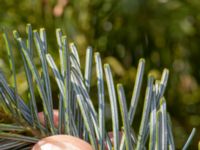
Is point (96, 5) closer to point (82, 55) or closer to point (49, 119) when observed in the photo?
point (82, 55)

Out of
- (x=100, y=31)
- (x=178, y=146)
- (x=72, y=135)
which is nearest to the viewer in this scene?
(x=72, y=135)

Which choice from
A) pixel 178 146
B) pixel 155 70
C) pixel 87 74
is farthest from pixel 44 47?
pixel 155 70

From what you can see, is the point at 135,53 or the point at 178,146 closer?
the point at 178,146

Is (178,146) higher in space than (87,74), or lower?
lower

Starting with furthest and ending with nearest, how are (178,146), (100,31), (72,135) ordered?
(100,31) → (178,146) → (72,135)

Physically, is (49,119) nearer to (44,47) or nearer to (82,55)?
(44,47)

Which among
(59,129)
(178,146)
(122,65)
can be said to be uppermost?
(59,129)

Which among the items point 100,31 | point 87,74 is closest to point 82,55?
point 100,31
